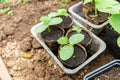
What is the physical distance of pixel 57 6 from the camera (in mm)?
2359

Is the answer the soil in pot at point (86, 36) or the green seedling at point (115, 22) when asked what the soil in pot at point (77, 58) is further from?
the green seedling at point (115, 22)

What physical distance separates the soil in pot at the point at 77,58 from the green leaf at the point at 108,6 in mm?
402

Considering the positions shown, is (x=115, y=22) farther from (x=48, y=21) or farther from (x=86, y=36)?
(x=48, y=21)

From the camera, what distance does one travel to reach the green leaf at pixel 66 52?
1644 millimetres

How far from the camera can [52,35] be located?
190 centimetres

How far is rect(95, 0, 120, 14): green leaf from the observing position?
1.49m

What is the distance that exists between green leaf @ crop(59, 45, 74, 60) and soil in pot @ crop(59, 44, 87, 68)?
12cm

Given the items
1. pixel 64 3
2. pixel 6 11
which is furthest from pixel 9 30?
pixel 64 3

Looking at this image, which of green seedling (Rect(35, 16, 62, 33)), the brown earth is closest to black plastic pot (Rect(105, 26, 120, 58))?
the brown earth

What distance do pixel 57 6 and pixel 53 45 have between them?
62 centimetres

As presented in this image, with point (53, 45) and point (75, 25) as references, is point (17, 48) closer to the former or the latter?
point (53, 45)

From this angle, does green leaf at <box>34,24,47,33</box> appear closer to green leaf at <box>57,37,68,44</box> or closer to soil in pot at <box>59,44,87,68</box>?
green leaf at <box>57,37,68,44</box>

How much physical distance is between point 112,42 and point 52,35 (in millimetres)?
480

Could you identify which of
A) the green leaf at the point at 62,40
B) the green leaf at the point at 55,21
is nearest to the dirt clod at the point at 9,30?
the green leaf at the point at 55,21
